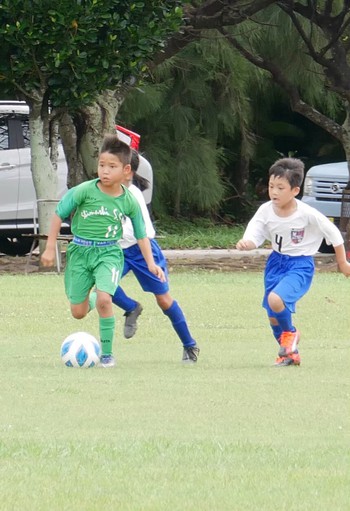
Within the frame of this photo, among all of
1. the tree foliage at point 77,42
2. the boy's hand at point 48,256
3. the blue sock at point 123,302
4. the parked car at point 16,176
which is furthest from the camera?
the parked car at point 16,176

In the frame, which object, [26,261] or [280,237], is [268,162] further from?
[280,237]

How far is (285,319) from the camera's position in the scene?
377 inches

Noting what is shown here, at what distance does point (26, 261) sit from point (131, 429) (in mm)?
14695

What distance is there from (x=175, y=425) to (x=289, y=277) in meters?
3.03

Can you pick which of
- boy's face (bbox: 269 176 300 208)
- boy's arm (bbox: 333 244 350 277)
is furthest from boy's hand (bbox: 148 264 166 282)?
boy's arm (bbox: 333 244 350 277)

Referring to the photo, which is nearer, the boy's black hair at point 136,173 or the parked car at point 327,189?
the boy's black hair at point 136,173

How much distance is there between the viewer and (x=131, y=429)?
6.64 m

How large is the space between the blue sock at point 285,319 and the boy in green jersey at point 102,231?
3.04 feet

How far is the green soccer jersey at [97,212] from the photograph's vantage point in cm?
938

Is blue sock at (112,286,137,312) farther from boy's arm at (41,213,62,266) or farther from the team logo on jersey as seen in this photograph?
the team logo on jersey

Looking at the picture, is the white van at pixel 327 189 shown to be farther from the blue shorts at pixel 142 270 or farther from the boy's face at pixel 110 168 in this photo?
the boy's face at pixel 110 168

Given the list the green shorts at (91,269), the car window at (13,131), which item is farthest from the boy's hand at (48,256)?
the car window at (13,131)

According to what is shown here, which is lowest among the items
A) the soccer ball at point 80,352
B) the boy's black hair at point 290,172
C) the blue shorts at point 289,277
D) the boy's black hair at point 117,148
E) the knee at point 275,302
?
the soccer ball at point 80,352

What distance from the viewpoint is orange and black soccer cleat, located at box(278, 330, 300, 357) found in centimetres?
949
